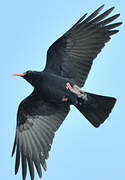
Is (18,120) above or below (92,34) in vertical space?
below

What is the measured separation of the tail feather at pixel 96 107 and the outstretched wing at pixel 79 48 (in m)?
0.57

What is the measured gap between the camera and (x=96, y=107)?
11969 millimetres

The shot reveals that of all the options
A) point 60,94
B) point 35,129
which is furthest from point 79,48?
point 35,129

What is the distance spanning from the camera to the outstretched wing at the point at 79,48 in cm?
1228

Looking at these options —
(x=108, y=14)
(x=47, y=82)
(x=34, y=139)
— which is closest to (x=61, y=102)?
(x=47, y=82)

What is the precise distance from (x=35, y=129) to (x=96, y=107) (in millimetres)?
1918

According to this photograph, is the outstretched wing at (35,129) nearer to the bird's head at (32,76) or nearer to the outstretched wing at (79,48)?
→ the bird's head at (32,76)

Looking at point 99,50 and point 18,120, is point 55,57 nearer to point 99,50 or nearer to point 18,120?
point 99,50

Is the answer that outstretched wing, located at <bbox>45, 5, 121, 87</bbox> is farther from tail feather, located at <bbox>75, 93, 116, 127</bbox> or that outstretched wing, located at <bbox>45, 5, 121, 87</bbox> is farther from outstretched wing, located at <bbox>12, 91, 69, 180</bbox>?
outstretched wing, located at <bbox>12, 91, 69, 180</bbox>

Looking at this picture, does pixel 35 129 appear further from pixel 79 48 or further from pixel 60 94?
pixel 79 48

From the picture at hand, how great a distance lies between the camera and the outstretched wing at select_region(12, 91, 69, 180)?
41.5 feet

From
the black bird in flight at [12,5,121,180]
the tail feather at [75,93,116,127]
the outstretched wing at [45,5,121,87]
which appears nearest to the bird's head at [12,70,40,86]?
the black bird in flight at [12,5,121,180]

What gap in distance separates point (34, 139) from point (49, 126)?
1.73ft

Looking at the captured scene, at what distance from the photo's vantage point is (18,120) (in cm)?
1300
